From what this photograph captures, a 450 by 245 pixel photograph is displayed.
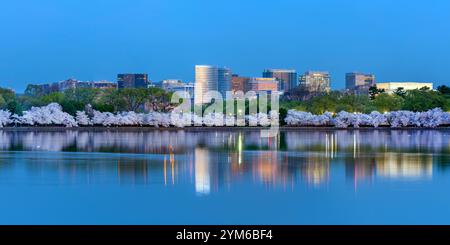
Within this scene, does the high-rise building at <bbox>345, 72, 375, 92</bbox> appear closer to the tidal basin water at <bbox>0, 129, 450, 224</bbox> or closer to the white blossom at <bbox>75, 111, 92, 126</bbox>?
the white blossom at <bbox>75, 111, 92, 126</bbox>

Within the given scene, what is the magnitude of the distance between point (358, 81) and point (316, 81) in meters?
8.47

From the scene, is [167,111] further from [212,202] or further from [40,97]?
[212,202]

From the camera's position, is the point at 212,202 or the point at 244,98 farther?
the point at 244,98

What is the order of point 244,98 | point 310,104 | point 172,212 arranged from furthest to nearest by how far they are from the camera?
point 310,104, point 244,98, point 172,212

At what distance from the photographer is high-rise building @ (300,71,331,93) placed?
64.6 metres

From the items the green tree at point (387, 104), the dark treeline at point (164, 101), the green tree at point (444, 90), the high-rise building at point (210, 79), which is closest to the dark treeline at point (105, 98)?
the dark treeline at point (164, 101)

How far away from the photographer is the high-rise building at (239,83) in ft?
202

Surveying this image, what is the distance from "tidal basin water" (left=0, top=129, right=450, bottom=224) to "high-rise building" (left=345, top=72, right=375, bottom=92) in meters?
54.8

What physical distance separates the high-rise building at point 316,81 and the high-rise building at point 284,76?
1.22 m

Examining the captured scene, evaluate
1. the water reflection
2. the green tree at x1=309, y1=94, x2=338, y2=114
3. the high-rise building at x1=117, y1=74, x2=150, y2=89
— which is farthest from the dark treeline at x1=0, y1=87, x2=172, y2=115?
the water reflection

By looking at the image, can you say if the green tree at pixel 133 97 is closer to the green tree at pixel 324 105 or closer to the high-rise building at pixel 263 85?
the high-rise building at pixel 263 85
